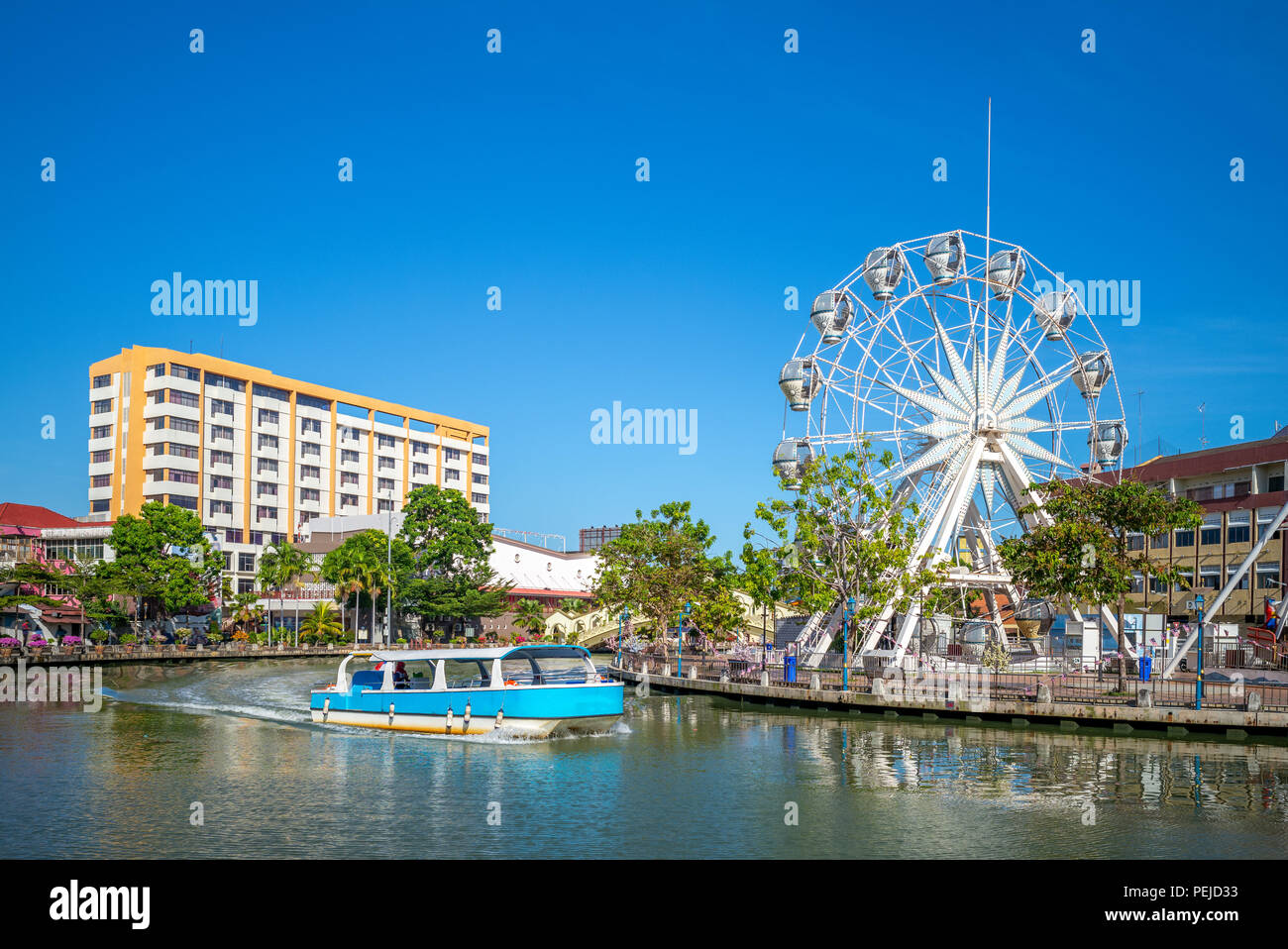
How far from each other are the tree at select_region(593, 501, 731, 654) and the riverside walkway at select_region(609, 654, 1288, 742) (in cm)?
1524

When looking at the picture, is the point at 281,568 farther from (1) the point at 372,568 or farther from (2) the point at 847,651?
(2) the point at 847,651

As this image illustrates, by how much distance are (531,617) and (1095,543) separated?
71812mm

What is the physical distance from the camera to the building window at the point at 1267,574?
73.4 metres

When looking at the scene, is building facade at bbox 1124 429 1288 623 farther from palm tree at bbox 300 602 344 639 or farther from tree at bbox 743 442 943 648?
palm tree at bbox 300 602 344 639

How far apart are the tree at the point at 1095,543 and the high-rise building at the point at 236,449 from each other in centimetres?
8217

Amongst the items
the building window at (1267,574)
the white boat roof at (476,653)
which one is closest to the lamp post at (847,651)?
the white boat roof at (476,653)

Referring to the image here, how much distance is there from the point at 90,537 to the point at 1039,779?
3630 inches

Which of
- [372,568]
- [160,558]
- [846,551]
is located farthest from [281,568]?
[846,551]

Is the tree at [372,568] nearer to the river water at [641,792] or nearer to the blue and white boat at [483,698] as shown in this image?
the river water at [641,792]

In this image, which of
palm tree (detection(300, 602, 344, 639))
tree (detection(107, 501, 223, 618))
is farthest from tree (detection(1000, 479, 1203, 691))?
palm tree (detection(300, 602, 344, 639))

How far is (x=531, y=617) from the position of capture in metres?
Result: 112
